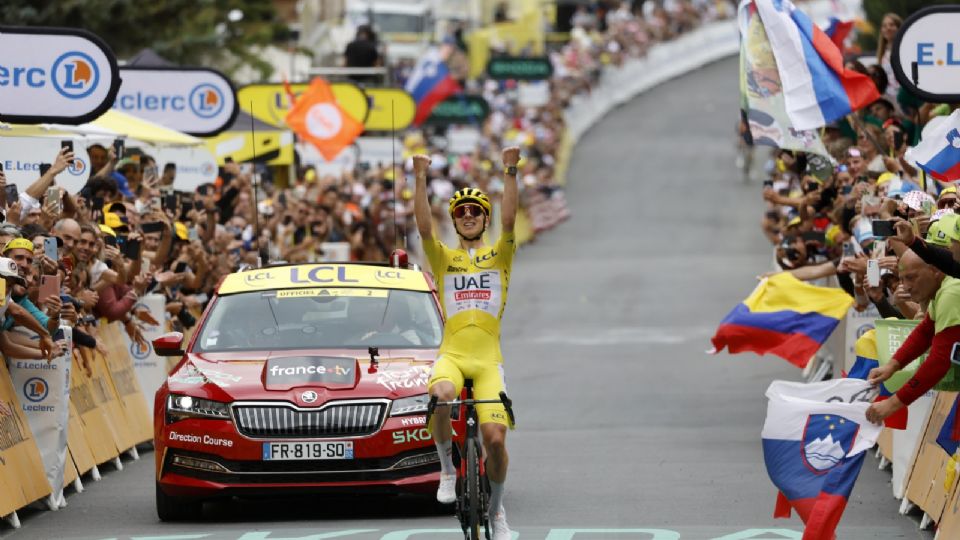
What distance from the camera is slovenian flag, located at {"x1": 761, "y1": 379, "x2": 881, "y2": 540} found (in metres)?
10.4

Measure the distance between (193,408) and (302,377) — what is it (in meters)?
0.69

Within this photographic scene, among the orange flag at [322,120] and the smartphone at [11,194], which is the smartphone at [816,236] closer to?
the smartphone at [11,194]

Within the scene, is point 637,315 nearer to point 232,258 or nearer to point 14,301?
point 232,258

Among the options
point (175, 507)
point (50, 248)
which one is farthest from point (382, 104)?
point (175, 507)

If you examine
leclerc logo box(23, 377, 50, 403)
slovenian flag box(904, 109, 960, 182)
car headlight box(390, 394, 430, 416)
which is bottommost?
leclerc logo box(23, 377, 50, 403)

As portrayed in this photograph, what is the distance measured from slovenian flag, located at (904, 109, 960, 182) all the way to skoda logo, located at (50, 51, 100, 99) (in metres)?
6.21

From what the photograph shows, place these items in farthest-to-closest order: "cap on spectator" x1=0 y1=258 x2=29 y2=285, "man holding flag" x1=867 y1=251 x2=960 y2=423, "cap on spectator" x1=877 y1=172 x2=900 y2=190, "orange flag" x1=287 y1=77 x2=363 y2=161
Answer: "orange flag" x1=287 y1=77 x2=363 y2=161 → "cap on spectator" x1=877 y1=172 x2=900 y2=190 → "cap on spectator" x1=0 y1=258 x2=29 y2=285 → "man holding flag" x1=867 y1=251 x2=960 y2=423

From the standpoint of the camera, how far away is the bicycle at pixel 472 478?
1087 cm

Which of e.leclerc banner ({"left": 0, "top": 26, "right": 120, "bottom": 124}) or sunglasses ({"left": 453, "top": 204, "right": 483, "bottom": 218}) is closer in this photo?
sunglasses ({"left": 453, "top": 204, "right": 483, "bottom": 218})

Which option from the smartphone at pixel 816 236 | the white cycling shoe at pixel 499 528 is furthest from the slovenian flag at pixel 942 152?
the smartphone at pixel 816 236

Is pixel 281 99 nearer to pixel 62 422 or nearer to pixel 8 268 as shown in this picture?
pixel 62 422

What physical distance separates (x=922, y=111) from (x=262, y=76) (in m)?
31.5

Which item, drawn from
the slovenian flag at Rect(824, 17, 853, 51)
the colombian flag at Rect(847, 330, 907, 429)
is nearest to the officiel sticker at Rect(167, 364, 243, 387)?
the colombian flag at Rect(847, 330, 907, 429)

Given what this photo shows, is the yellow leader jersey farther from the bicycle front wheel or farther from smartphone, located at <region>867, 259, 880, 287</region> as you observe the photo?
smartphone, located at <region>867, 259, 880, 287</region>
